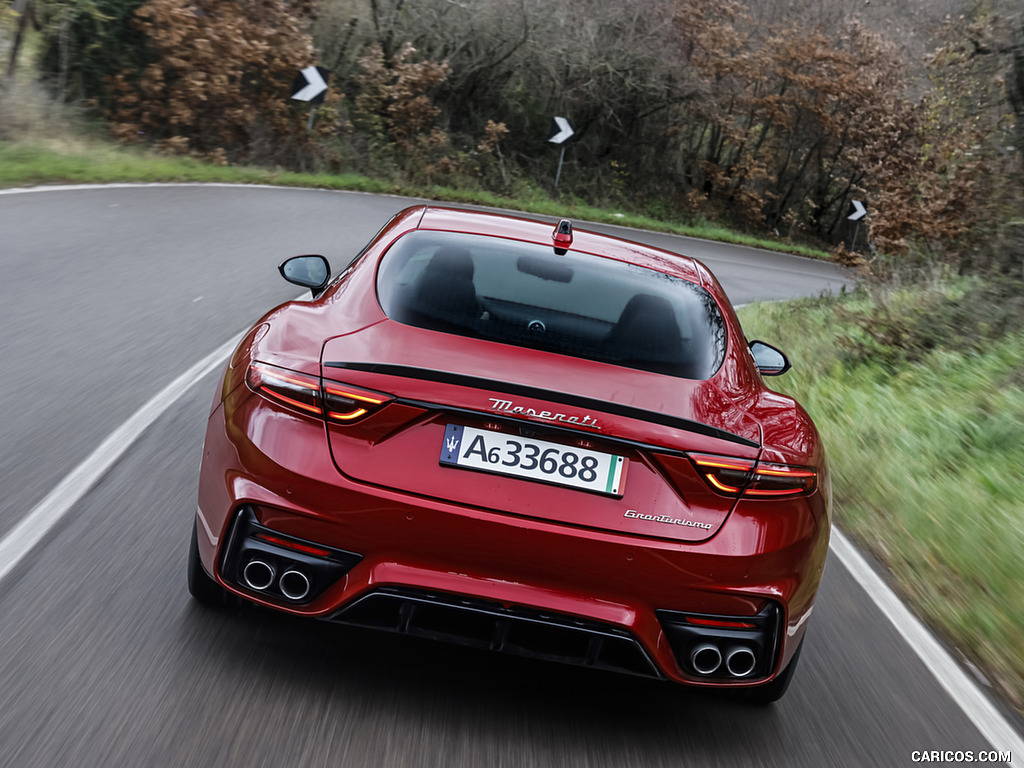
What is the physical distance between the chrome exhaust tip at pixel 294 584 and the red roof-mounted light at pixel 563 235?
1625mm

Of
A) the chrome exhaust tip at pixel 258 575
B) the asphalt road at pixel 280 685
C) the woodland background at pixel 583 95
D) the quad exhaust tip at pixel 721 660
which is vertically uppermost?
the quad exhaust tip at pixel 721 660

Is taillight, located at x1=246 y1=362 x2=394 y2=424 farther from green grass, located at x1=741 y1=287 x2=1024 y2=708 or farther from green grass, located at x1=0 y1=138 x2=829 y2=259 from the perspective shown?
green grass, located at x1=0 y1=138 x2=829 y2=259

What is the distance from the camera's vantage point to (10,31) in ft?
70.3

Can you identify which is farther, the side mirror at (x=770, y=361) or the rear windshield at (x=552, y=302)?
the side mirror at (x=770, y=361)

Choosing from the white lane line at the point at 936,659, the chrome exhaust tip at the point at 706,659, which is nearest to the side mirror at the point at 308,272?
the chrome exhaust tip at the point at 706,659

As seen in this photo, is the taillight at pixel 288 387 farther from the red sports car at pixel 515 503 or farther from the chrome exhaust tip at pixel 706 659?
the chrome exhaust tip at pixel 706 659

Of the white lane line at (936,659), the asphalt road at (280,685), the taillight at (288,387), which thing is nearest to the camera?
the asphalt road at (280,685)

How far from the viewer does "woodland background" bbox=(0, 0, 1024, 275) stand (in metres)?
22.4

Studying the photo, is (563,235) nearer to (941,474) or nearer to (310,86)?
(941,474)

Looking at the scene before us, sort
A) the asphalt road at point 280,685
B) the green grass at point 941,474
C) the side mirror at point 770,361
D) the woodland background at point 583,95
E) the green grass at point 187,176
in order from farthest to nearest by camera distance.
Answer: the woodland background at point 583,95 → the green grass at point 187,176 → the green grass at point 941,474 → the side mirror at point 770,361 → the asphalt road at point 280,685

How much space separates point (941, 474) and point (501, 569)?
4680 mm

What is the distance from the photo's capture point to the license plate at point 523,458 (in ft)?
9.83

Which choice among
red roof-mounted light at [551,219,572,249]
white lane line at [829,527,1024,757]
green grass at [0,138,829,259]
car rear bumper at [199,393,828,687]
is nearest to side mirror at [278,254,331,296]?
red roof-mounted light at [551,219,572,249]

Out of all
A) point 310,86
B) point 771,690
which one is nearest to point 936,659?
point 771,690
